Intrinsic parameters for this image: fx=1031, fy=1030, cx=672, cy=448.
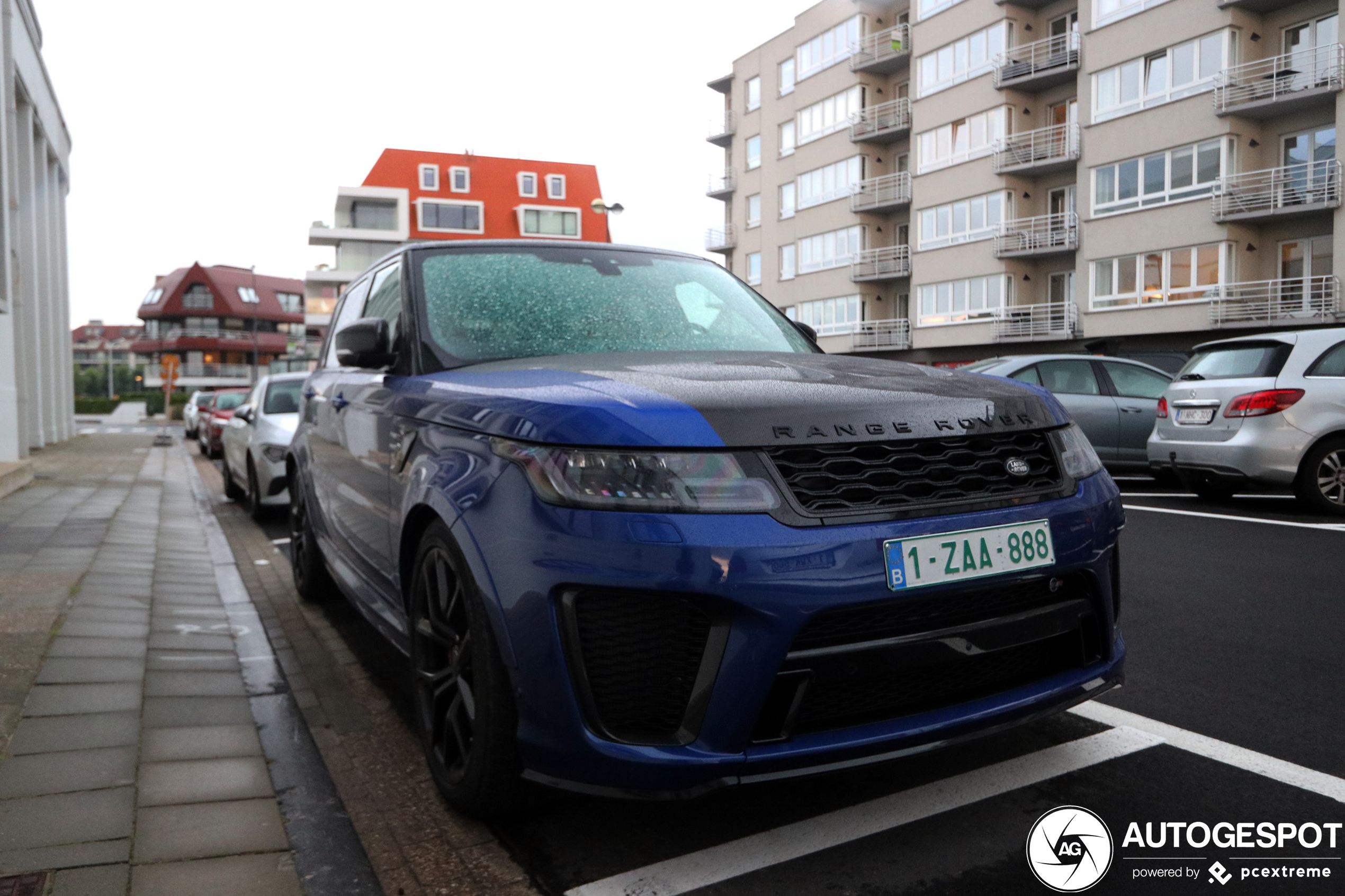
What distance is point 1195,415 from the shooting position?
919 centimetres

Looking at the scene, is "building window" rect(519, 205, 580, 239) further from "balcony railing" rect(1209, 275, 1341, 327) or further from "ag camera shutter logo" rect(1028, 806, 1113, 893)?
"ag camera shutter logo" rect(1028, 806, 1113, 893)

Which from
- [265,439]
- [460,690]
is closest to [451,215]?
[265,439]

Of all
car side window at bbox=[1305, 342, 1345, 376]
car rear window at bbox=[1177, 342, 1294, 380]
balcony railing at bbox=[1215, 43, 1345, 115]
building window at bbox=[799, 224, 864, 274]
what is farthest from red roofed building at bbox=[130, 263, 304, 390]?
car side window at bbox=[1305, 342, 1345, 376]

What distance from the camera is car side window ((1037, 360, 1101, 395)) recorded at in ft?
38.9

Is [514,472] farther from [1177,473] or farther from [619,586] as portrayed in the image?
[1177,473]

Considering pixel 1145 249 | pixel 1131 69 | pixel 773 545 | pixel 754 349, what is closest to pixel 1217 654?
pixel 754 349

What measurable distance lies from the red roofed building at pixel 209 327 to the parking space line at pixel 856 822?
85.9 m

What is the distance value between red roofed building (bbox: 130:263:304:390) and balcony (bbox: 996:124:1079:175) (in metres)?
63.1

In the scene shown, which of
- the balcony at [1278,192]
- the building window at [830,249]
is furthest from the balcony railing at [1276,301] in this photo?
the building window at [830,249]

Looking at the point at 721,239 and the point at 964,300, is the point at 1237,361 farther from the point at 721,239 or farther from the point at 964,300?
the point at 721,239

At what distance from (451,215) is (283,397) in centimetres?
6313

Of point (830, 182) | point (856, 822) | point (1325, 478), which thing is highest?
point (830, 182)

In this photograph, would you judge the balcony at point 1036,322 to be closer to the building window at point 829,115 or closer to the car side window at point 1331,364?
the building window at point 829,115

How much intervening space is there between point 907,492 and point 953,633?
343 millimetres
